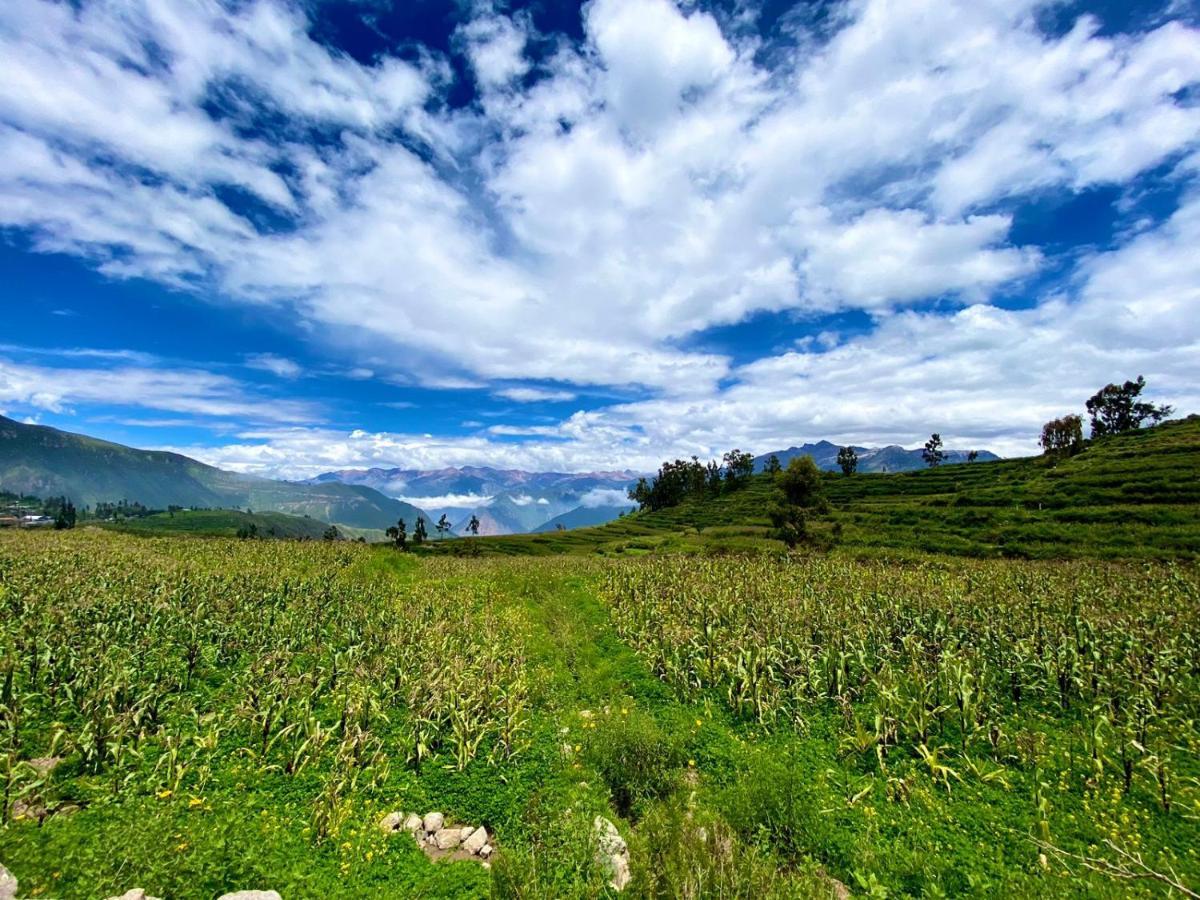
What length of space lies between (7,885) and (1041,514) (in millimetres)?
78088

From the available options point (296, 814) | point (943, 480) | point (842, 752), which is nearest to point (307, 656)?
point (296, 814)

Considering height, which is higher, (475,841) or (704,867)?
(704,867)

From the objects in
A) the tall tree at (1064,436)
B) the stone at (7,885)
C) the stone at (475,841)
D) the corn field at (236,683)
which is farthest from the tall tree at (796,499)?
the tall tree at (1064,436)

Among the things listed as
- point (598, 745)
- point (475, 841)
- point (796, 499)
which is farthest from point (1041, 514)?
point (475, 841)

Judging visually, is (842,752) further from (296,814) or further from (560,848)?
(296,814)

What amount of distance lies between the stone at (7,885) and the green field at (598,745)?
0.43 m

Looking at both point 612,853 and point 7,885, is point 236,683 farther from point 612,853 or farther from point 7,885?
point 612,853

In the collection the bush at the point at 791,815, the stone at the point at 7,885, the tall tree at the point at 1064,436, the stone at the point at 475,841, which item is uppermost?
the tall tree at the point at 1064,436

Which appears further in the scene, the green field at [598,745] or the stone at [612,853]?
the stone at [612,853]

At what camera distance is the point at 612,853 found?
28.3 feet

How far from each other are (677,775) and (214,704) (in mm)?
11136

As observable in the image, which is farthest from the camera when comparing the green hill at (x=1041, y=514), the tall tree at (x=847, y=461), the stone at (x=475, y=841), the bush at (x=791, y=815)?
the tall tree at (x=847, y=461)

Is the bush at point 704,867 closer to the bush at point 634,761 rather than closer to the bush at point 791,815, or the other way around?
the bush at point 791,815

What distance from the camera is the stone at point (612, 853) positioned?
323 inches
